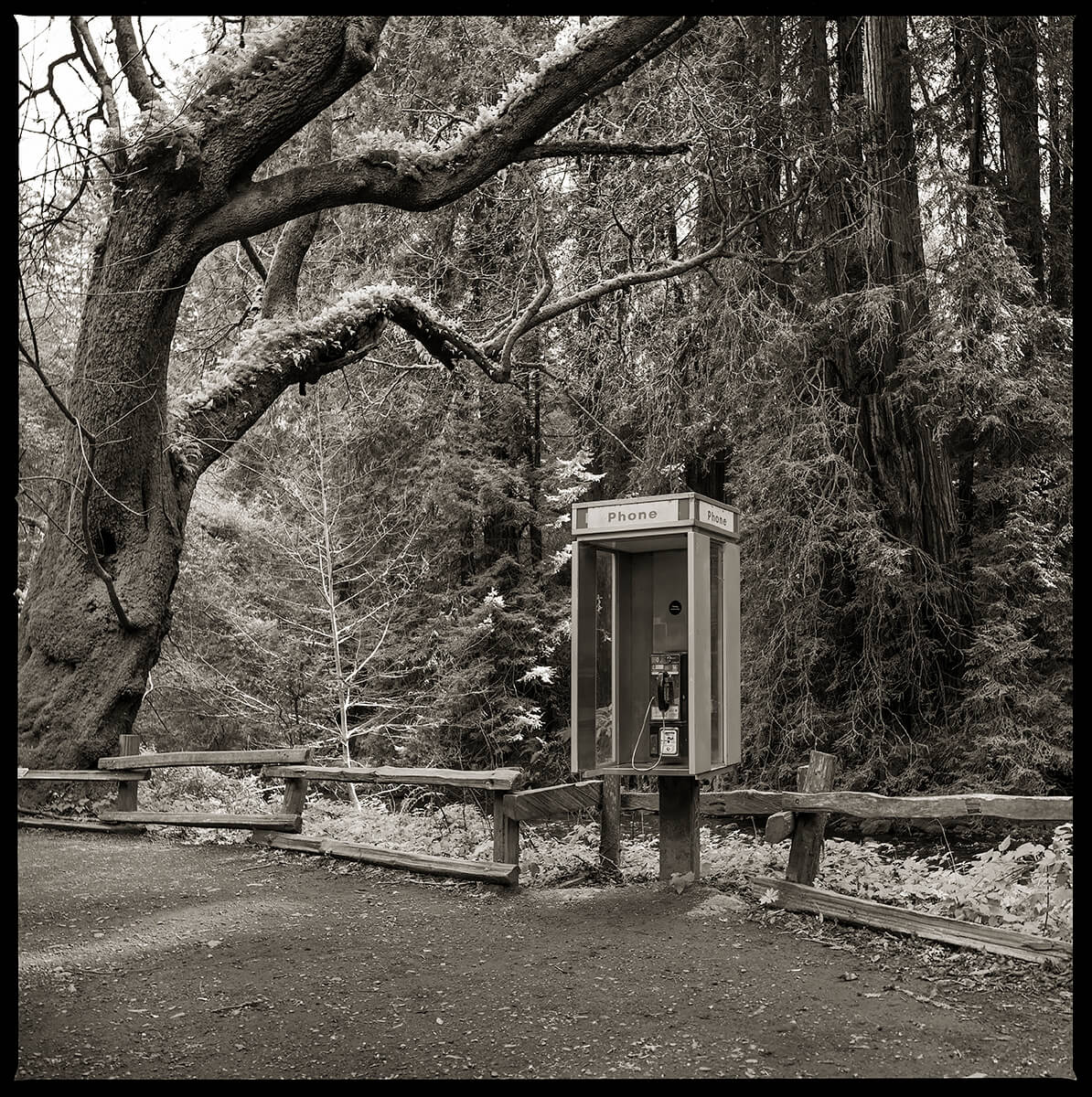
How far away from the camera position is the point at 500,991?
4.67m

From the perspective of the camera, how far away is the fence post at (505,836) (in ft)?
21.0

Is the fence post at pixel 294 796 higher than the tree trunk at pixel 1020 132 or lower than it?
lower

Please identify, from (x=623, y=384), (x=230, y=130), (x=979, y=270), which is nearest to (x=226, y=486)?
(x=623, y=384)

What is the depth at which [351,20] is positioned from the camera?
748 cm

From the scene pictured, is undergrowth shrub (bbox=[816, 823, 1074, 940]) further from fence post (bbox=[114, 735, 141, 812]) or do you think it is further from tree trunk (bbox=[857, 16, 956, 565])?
fence post (bbox=[114, 735, 141, 812])

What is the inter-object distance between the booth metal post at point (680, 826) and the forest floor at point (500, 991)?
18cm

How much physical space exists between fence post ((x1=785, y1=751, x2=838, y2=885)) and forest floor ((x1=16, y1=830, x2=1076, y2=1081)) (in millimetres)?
261

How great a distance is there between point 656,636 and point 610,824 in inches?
46.4

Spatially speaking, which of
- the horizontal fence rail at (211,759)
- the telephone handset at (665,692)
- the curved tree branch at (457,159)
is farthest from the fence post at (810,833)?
the curved tree branch at (457,159)

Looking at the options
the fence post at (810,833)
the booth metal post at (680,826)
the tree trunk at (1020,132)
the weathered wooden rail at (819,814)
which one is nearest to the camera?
the weathered wooden rail at (819,814)

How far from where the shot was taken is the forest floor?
3.90m

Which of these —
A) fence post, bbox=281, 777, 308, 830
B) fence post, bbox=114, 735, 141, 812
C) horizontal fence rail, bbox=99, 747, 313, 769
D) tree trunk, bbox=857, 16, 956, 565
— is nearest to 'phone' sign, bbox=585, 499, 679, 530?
horizontal fence rail, bbox=99, 747, 313, 769

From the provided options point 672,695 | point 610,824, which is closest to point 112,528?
point 610,824

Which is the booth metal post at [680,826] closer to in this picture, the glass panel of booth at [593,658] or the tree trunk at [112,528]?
the glass panel of booth at [593,658]
